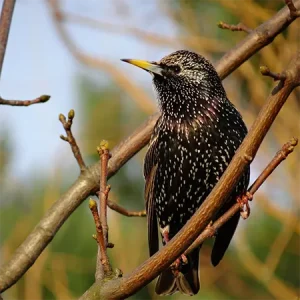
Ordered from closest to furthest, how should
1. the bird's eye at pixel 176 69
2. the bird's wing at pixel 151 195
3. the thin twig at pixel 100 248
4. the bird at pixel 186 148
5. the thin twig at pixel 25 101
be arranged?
1. the thin twig at pixel 100 248
2. the thin twig at pixel 25 101
3. the bird at pixel 186 148
4. the bird's wing at pixel 151 195
5. the bird's eye at pixel 176 69

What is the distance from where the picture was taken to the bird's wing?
3930 millimetres

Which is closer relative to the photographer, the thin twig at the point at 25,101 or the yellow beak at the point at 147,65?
the thin twig at the point at 25,101

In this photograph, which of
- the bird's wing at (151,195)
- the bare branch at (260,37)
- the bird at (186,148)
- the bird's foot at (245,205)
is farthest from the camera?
the bird's wing at (151,195)

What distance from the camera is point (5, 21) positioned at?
3070 millimetres

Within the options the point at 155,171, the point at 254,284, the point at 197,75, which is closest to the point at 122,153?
the point at 155,171

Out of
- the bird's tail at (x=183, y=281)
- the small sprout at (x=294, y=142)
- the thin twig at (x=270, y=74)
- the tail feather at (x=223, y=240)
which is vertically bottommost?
the bird's tail at (x=183, y=281)

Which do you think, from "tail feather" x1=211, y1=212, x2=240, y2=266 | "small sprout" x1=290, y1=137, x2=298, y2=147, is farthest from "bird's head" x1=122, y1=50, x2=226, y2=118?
"small sprout" x1=290, y1=137, x2=298, y2=147

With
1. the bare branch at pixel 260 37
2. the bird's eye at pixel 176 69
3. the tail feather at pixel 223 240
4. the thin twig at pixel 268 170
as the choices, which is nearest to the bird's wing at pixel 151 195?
the tail feather at pixel 223 240

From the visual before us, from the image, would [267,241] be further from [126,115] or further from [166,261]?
[166,261]

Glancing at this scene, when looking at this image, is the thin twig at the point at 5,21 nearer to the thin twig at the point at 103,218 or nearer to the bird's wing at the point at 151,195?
the thin twig at the point at 103,218

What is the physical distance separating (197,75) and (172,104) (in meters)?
0.23

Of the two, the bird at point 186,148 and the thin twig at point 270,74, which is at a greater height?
the thin twig at point 270,74

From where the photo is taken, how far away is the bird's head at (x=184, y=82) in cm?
401

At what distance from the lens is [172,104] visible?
4.00m
